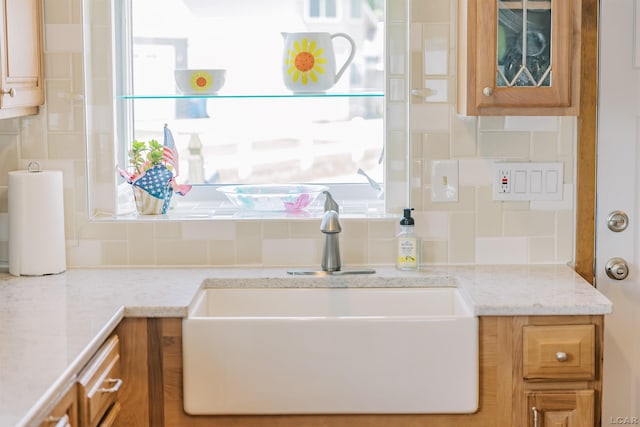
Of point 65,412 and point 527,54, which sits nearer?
point 65,412

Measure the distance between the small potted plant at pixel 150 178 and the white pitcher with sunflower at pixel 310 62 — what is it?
1.46 ft

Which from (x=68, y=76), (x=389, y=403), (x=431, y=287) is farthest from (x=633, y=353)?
(x=68, y=76)

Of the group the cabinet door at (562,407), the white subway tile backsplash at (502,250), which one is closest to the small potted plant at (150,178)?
the white subway tile backsplash at (502,250)

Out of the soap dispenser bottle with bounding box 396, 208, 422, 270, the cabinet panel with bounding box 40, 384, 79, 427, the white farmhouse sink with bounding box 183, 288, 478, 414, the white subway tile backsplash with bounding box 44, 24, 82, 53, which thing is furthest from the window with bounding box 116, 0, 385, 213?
the cabinet panel with bounding box 40, 384, 79, 427

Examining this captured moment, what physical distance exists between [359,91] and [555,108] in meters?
0.70

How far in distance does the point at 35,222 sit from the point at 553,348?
1.41 metres

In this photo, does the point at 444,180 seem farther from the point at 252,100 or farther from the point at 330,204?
the point at 252,100

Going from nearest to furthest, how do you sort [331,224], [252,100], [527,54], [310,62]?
[527,54], [331,224], [310,62], [252,100]

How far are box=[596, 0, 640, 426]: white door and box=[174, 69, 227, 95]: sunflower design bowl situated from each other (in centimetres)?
112

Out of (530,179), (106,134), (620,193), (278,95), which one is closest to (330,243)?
(278,95)

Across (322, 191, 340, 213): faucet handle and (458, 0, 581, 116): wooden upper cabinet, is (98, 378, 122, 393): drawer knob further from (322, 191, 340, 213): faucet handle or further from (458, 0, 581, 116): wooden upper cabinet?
(458, 0, 581, 116): wooden upper cabinet

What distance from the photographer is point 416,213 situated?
2.88 m

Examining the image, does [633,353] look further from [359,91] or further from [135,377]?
[135,377]

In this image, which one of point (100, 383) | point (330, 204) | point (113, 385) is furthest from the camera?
point (330, 204)
